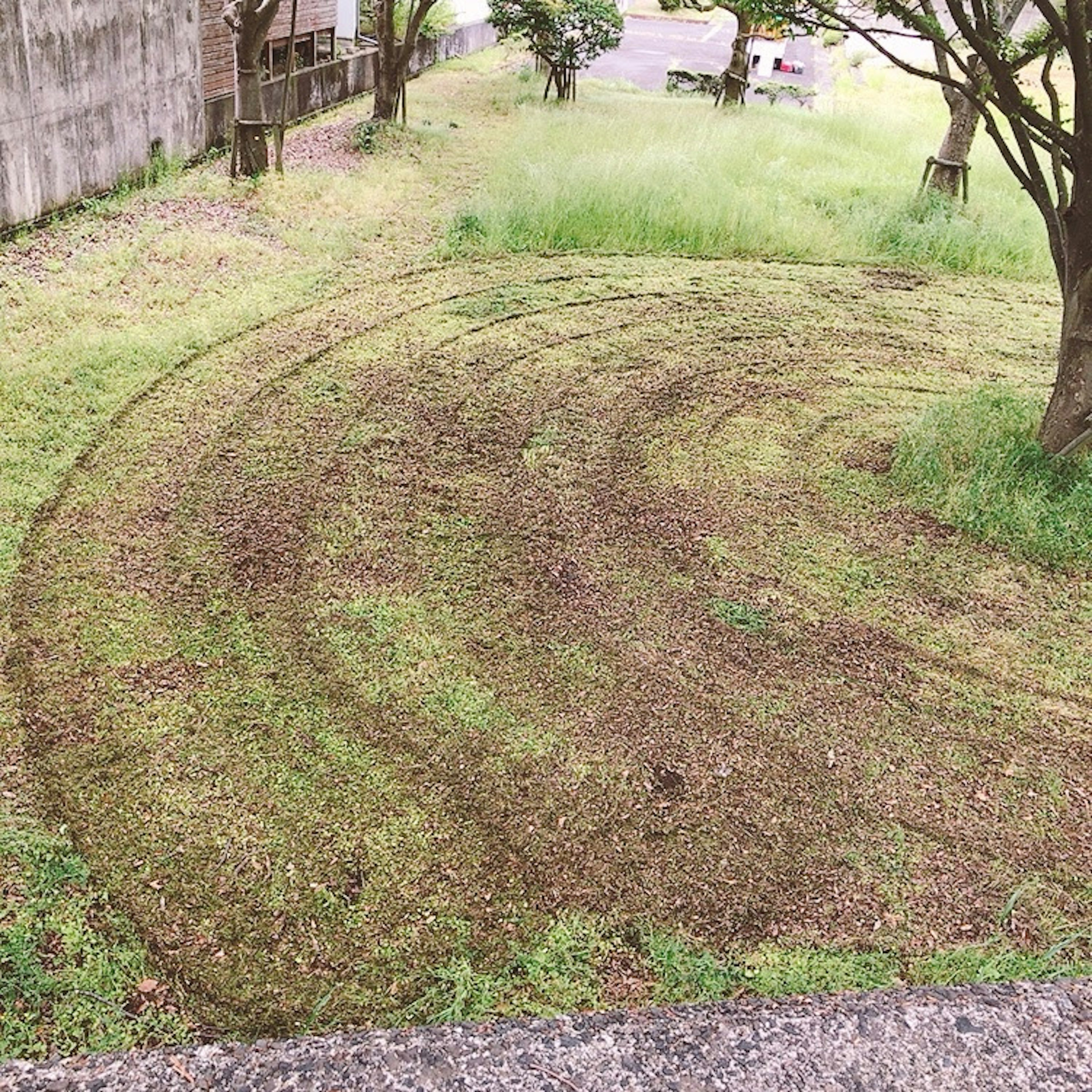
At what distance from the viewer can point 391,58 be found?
41.0 feet

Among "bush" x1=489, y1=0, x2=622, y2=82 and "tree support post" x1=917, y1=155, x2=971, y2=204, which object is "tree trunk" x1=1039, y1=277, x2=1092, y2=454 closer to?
"tree support post" x1=917, y1=155, x2=971, y2=204

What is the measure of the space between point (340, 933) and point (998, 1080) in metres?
1.62

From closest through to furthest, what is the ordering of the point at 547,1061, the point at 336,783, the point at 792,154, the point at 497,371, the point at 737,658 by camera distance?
the point at 547,1061, the point at 336,783, the point at 737,658, the point at 497,371, the point at 792,154

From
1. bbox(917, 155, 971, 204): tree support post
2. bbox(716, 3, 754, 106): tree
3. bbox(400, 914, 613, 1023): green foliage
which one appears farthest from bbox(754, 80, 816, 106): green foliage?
bbox(400, 914, 613, 1023): green foliage

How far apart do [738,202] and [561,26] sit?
8.77 meters

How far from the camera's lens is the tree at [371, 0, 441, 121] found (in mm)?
12266

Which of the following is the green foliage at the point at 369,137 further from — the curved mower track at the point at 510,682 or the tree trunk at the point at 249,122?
the curved mower track at the point at 510,682

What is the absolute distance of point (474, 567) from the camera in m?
4.27

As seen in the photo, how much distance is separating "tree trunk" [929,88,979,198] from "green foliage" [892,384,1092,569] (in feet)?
18.8

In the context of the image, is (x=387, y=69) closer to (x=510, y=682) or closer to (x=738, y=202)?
(x=738, y=202)

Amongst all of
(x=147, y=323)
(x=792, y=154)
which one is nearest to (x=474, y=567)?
(x=147, y=323)

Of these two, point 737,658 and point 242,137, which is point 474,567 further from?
point 242,137

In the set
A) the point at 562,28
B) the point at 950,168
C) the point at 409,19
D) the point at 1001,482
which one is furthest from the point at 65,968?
the point at 562,28

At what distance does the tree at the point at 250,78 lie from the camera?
9.02 meters
